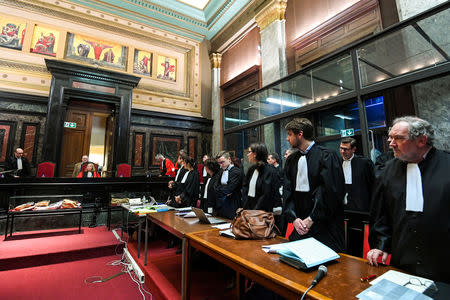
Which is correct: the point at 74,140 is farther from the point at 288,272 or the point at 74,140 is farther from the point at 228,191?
the point at 288,272

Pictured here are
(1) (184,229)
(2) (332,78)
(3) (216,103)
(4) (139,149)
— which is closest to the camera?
(1) (184,229)

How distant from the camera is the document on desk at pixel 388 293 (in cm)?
92

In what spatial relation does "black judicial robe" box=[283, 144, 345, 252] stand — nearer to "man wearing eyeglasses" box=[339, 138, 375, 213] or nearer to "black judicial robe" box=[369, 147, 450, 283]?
"black judicial robe" box=[369, 147, 450, 283]

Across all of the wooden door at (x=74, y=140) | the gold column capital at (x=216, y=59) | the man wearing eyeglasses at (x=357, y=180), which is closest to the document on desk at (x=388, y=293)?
the man wearing eyeglasses at (x=357, y=180)

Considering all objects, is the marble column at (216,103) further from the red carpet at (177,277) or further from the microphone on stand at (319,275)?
the microphone on stand at (319,275)

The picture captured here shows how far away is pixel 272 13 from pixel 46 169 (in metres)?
8.91

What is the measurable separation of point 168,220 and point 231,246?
1.34m

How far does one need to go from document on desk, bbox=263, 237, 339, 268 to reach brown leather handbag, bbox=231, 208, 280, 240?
Answer: 487mm

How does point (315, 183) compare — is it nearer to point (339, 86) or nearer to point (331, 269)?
point (331, 269)

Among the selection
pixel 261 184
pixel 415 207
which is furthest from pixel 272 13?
pixel 415 207

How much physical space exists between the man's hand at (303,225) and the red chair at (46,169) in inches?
307

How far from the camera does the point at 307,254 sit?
1.34m

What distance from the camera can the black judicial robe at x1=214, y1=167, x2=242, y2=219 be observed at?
3.68 meters

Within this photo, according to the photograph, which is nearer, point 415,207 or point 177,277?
point 415,207
